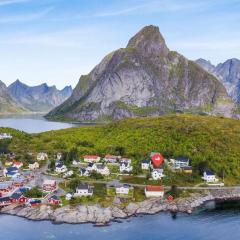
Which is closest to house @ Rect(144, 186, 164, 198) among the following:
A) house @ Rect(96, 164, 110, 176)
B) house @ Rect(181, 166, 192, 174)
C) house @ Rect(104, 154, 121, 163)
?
house @ Rect(96, 164, 110, 176)

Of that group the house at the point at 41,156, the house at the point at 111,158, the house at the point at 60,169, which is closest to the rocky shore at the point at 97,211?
the house at the point at 60,169

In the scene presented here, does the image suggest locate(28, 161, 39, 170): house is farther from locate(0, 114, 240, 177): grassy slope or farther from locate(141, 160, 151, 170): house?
locate(141, 160, 151, 170): house

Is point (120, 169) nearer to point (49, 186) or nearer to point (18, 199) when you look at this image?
point (49, 186)

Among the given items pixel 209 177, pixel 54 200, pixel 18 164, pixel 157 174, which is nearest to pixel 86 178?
pixel 157 174

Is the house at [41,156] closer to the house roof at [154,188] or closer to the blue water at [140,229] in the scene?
the house roof at [154,188]

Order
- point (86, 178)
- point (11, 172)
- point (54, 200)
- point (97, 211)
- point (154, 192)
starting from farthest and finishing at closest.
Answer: point (11, 172), point (86, 178), point (154, 192), point (54, 200), point (97, 211)

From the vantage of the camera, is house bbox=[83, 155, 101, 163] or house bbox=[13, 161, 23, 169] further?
house bbox=[83, 155, 101, 163]

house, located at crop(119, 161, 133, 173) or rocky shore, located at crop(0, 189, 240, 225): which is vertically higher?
house, located at crop(119, 161, 133, 173)
